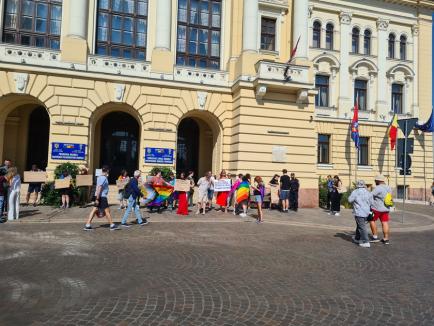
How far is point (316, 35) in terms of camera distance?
1113 inches

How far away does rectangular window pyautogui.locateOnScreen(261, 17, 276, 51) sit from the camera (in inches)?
768

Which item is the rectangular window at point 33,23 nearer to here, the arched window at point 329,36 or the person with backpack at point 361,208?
the person with backpack at point 361,208

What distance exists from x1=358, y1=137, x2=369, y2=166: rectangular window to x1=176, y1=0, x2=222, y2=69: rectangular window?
1605 cm

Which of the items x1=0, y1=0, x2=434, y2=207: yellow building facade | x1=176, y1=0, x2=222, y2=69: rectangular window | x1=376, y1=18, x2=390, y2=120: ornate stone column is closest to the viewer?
x1=0, y1=0, x2=434, y2=207: yellow building facade

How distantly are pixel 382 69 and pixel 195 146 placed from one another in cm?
1880

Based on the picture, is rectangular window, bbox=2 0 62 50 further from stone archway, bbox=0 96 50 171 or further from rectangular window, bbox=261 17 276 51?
rectangular window, bbox=261 17 276 51

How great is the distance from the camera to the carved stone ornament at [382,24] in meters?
29.0

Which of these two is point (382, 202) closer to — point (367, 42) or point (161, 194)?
point (161, 194)

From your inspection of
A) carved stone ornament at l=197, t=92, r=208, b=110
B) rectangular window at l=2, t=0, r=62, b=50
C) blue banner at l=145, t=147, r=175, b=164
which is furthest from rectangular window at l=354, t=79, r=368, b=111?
rectangular window at l=2, t=0, r=62, b=50

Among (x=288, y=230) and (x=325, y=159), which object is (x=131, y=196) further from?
(x=325, y=159)

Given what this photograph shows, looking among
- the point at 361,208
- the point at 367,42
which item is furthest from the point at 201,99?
the point at 367,42

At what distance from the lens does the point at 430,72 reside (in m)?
30.7

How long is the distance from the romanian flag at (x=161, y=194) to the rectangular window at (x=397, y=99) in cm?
2441

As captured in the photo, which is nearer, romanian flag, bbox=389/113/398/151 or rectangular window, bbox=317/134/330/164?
romanian flag, bbox=389/113/398/151
